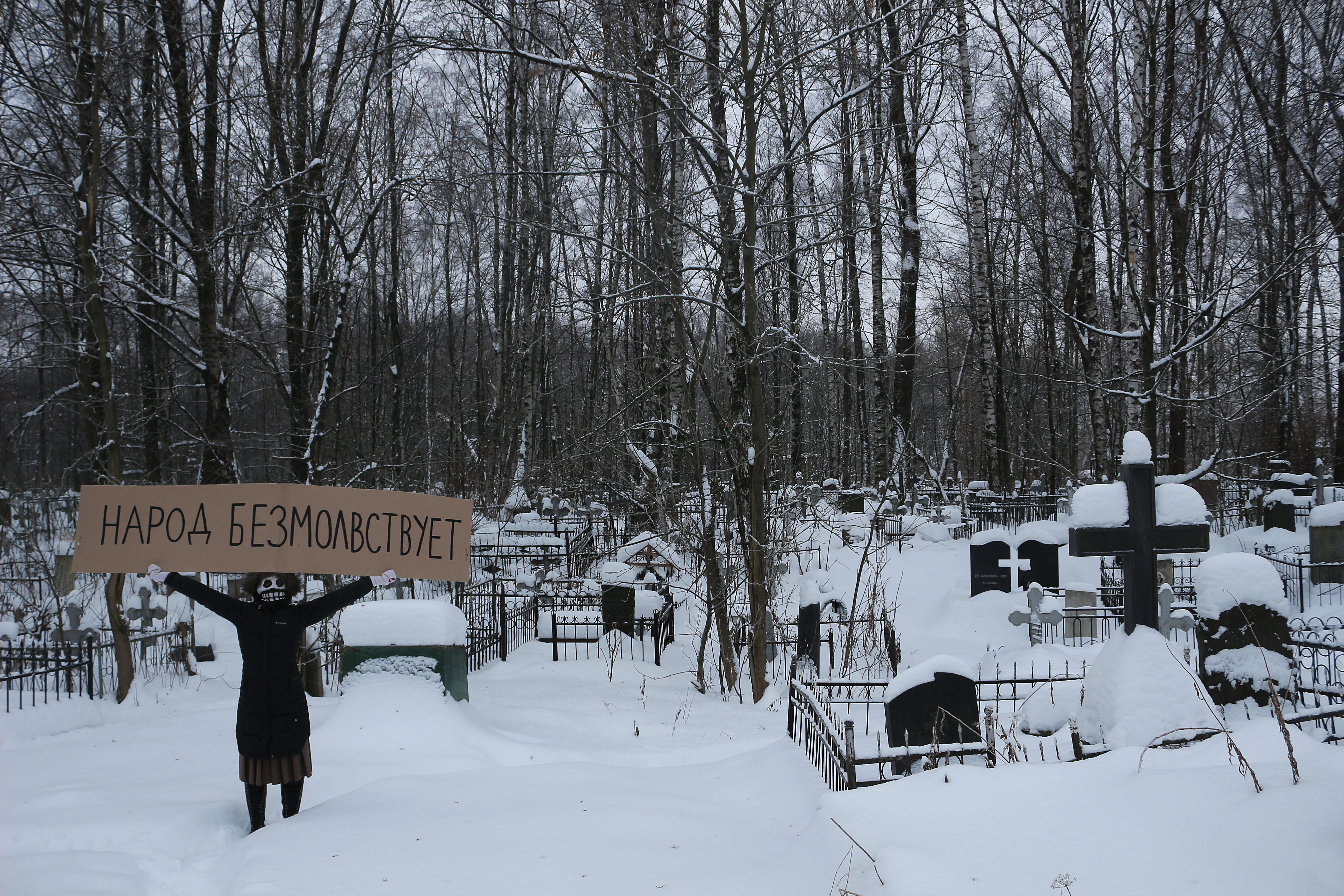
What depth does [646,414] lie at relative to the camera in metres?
13.3

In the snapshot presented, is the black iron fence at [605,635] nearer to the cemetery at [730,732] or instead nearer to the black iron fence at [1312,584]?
the cemetery at [730,732]

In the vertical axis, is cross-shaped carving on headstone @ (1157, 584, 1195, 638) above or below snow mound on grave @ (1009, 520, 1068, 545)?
below

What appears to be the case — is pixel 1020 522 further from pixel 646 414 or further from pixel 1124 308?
pixel 646 414

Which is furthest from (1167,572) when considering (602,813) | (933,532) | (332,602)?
(332,602)

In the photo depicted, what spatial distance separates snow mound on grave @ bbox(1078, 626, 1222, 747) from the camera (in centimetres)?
504

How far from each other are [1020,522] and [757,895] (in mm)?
18807

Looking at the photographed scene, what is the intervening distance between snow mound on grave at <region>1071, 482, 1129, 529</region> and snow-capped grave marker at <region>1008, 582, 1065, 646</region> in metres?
5.13

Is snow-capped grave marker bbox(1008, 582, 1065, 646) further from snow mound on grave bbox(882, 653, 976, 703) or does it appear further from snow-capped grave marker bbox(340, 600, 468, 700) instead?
snow-capped grave marker bbox(340, 600, 468, 700)

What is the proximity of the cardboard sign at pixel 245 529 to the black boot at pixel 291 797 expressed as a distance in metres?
1.25

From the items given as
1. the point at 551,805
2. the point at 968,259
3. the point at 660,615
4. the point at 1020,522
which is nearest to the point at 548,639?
the point at 660,615

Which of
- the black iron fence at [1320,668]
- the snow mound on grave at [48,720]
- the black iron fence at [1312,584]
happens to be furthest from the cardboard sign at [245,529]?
the black iron fence at [1312,584]

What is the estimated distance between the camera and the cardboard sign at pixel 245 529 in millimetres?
4574

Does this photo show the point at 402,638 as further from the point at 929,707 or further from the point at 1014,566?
the point at 1014,566

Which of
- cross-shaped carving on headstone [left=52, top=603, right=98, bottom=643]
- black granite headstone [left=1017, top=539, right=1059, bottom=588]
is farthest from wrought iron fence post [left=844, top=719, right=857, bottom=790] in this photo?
black granite headstone [left=1017, top=539, right=1059, bottom=588]
